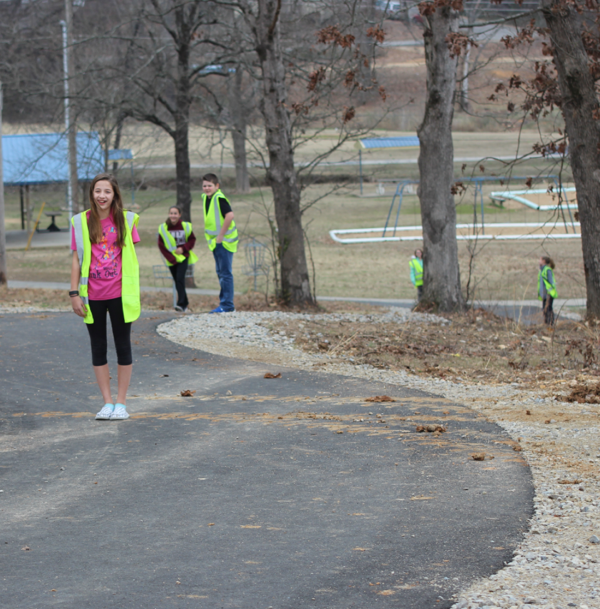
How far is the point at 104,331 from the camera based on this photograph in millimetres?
6457

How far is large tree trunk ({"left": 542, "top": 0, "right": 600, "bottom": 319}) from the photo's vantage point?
12.6 meters

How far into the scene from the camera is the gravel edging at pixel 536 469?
361 centimetres

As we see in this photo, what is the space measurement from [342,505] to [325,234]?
34237mm

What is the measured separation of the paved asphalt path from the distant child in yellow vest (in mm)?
6018

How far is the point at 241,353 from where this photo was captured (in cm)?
975

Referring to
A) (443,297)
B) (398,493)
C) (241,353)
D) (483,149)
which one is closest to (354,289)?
(443,297)

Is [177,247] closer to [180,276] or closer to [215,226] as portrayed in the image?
[180,276]

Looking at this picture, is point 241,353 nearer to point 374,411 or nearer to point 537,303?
point 374,411

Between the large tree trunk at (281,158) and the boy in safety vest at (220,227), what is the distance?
2.35 m

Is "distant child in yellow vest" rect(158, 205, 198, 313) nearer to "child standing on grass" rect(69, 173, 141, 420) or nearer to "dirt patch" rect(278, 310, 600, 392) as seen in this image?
"dirt patch" rect(278, 310, 600, 392)

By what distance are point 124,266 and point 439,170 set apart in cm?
959

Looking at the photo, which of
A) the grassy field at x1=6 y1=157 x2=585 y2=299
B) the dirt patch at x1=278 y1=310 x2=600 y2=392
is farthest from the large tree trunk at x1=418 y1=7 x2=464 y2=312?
the dirt patch at x1=278 y1=310 x2=600 y2=392

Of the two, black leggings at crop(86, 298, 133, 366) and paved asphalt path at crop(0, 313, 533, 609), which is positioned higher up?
black leggings at crop(86, 298, 133, 366)

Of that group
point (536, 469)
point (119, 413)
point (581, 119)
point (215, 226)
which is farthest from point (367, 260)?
point (536, 469)
